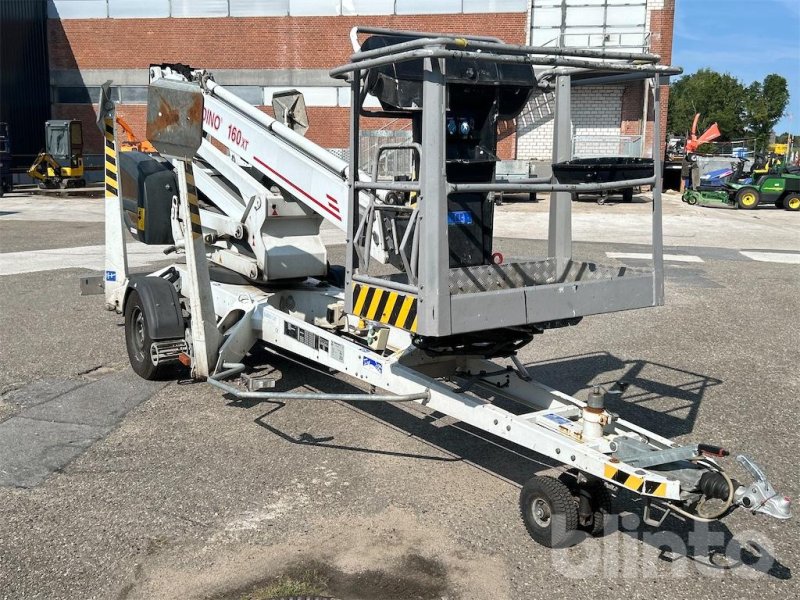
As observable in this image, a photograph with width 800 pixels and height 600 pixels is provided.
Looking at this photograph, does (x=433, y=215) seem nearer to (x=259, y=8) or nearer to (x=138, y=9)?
(x=259, y=8)

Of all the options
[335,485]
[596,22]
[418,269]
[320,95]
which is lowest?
[335,485]

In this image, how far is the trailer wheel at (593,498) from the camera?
4043mm

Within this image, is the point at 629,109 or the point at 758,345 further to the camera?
the point at 629,109

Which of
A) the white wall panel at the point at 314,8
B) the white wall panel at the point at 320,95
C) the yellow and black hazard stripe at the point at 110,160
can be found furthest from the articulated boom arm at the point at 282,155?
the white wall panel at the point at 314,8

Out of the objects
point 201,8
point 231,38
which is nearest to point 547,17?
point 231,38

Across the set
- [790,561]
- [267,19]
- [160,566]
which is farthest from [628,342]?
[267,19]

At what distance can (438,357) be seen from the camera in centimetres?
513

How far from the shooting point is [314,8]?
110ft

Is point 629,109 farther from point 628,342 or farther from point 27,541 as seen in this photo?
point 27,541

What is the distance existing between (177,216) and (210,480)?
3.15 m

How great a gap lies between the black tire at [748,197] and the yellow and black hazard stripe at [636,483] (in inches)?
1037

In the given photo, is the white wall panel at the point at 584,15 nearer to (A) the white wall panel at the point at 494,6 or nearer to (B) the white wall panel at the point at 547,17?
(B) the white wall panel at the point at 547,17

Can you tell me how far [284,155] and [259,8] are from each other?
1201 inches

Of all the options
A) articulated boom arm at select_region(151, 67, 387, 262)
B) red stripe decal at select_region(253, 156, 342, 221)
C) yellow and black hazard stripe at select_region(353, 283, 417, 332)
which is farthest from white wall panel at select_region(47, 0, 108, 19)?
yellow and black hazard stripe at select_region(353, 283, 417, 332)
